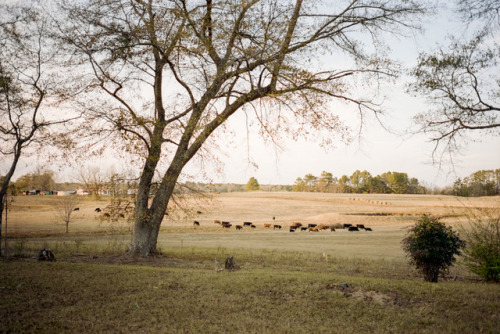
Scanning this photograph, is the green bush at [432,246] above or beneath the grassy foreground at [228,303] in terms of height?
above

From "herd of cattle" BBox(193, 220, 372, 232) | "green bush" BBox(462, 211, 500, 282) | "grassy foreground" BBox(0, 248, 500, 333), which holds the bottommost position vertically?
"herd of cattle" BBox(193, 220, 372, 232)

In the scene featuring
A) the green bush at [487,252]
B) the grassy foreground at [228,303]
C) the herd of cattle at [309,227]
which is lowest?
the herd of cattle at [309,227]

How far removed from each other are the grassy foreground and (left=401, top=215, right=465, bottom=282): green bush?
1315 millimetres

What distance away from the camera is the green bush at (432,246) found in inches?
398

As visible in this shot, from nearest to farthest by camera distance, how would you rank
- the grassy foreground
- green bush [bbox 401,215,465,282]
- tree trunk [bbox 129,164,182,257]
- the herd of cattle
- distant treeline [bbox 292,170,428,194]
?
the grassy foreground < green bush [bbox 401,215,465,282] < tree trunk [bbox 129,164,182,257] < the herd of cattle < distant treeline [bbox 292,170,428,194]

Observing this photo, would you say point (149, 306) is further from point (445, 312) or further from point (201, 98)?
point (201, 98)

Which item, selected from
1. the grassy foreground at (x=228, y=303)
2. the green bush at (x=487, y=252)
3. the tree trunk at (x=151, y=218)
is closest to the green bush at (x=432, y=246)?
the green bush at (x=487, y=252)

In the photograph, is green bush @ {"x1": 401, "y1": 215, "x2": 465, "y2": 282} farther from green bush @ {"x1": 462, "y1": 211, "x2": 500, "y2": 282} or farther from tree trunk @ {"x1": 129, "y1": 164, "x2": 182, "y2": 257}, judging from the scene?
tree trunk @ {"x1": 129, "y1": 164, "x2": 182, "y2": 257}

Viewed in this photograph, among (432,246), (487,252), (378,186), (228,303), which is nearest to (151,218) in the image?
(228,303)

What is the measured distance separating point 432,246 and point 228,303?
6080 millimetres

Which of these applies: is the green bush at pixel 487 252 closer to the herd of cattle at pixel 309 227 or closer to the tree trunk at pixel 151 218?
the tree trunk at pixel 151 218

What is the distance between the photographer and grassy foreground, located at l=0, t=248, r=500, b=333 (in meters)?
6.71

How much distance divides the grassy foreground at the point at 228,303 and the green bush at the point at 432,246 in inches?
51.8

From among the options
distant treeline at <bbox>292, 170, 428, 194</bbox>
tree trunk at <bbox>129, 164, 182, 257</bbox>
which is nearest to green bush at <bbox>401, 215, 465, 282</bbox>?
tree trunk at <bbox>129, 164, 182, 257</bbox>
